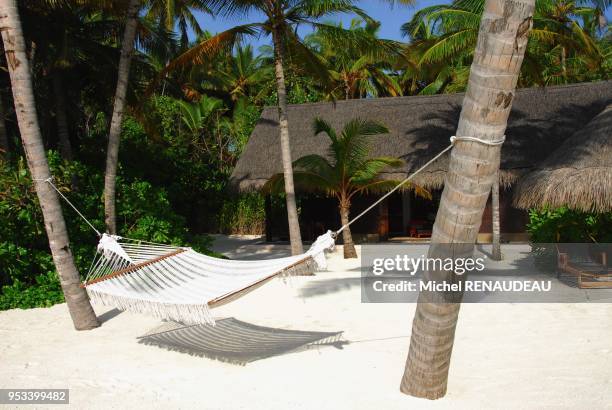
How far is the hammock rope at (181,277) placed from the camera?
380 centimetres

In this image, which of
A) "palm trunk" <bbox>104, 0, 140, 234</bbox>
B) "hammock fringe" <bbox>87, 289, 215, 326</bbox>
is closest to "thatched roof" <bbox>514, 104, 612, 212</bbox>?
"hammock fringe" <bbox>87, 289, 215, 326</bbox>

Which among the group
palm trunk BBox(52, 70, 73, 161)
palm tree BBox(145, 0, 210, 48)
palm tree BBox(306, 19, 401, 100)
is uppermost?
palm tree BBox(306, 19, 401, 100)

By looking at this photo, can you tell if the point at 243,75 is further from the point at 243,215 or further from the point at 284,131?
the point at 284,131

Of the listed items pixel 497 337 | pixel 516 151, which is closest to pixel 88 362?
pixel 497 337

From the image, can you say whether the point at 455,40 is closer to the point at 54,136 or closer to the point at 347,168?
the point at 347,168

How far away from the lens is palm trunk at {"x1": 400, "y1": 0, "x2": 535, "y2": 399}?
290cm

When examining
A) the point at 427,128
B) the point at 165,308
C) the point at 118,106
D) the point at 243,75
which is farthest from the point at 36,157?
the point at 243,75

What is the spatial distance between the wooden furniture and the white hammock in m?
3.64

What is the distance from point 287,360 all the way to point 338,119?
8220mm

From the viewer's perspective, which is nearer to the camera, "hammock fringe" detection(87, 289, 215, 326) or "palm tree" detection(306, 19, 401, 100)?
"hammock fringe" detection(87, 289, 215, 326)

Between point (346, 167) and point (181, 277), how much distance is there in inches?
184

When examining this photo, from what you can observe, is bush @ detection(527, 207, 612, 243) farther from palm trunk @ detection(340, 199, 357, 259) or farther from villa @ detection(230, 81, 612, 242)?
palm trunk @ detection(340, 199, 357, 259)

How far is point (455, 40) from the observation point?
823cm

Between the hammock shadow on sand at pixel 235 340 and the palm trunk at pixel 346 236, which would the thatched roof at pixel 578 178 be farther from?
the hammock shadow on sand at pixel 235 340
